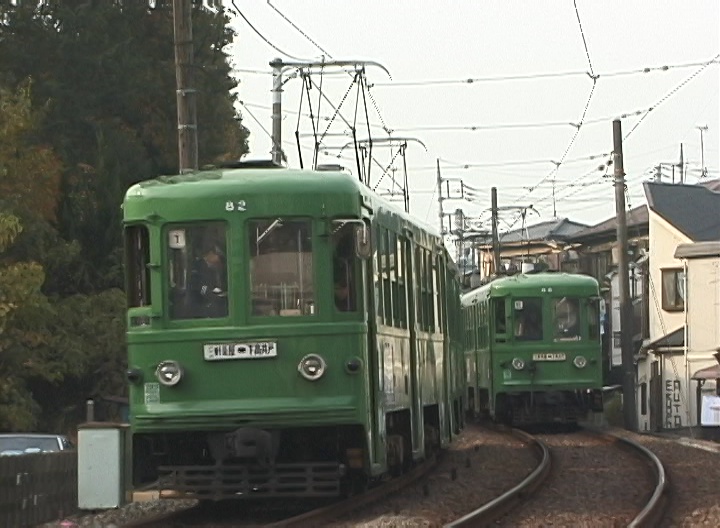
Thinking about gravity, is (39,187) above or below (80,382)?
above

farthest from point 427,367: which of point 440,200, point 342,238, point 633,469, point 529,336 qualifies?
point 440,200

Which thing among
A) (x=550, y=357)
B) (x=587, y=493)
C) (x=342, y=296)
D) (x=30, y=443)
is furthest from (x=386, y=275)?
(x=550, y=357)

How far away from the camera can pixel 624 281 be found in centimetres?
3769

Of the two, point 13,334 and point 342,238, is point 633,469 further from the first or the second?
point 13,334

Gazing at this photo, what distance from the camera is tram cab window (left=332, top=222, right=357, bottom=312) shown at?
46.1 feet

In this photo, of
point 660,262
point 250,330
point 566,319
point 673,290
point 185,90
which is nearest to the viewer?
point 250,330

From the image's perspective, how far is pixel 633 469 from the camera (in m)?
20.9

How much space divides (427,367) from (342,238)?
527 centimetres

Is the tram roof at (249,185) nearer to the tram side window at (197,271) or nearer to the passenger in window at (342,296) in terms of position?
the tram side window at (197,271)

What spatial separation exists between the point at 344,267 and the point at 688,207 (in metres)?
43.9

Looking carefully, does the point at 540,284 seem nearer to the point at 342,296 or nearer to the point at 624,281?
the point at 624,281

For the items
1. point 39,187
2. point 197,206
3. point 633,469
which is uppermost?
point 39,187

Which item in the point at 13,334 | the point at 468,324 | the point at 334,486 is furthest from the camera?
the point at 468,324

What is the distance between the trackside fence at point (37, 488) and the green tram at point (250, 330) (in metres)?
1.06
